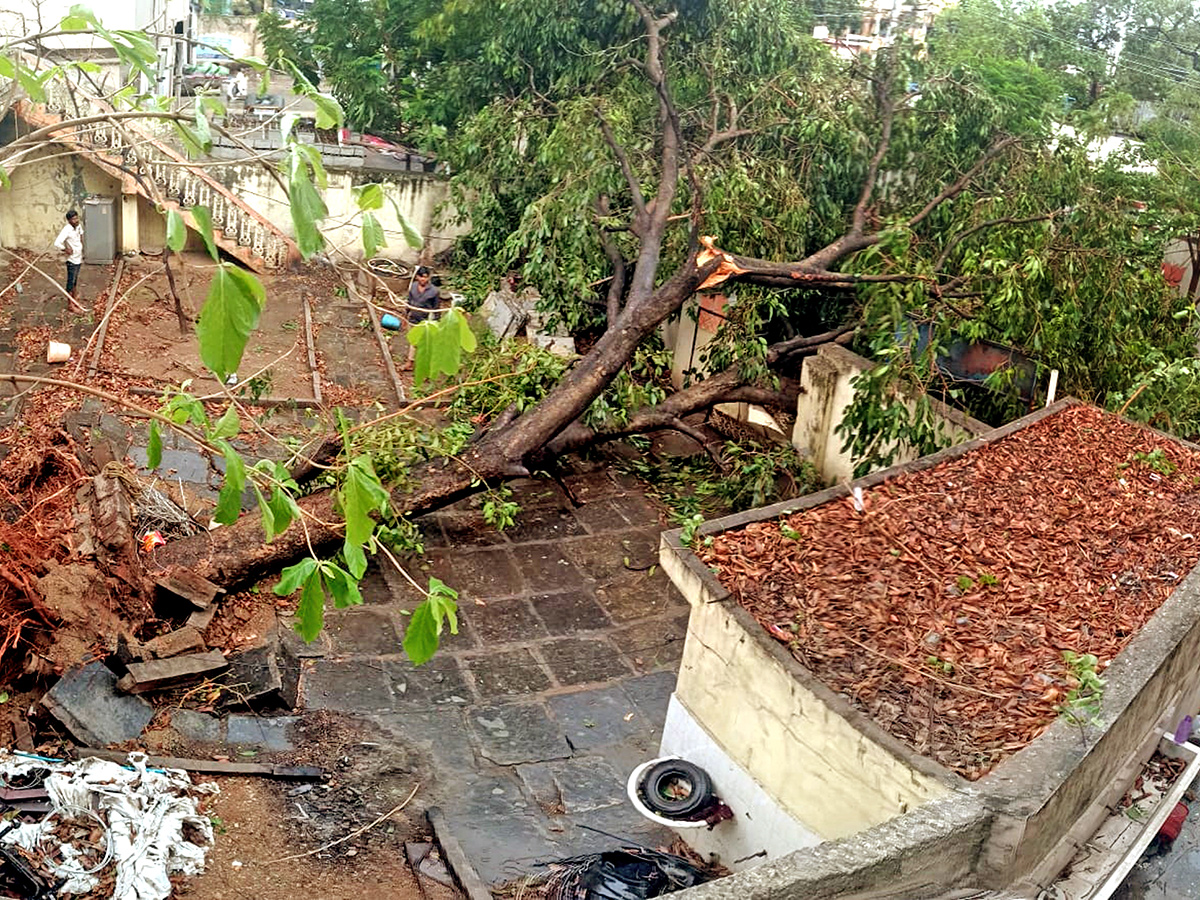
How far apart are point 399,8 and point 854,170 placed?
8.92m

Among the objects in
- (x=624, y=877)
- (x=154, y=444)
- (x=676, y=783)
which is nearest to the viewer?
(x=154, y=444)

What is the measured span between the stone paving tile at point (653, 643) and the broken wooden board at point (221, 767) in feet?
9.40

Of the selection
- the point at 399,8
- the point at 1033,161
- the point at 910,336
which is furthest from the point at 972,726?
the point at 399,8

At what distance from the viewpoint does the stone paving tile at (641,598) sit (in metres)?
9.95

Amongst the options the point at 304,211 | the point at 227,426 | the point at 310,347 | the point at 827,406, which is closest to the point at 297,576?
the point at 304,211

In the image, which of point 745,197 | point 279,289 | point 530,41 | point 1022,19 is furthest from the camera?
point 1022,19

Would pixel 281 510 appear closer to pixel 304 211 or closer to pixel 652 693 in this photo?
pixel 304 211

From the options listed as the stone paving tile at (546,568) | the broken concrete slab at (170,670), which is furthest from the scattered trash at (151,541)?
the stone paving tile at (546,568)

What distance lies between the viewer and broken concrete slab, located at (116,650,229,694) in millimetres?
7531

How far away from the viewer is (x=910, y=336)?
397 inches

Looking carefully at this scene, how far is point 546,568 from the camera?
34.2 feet

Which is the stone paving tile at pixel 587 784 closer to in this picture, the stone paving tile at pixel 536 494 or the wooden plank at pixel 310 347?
the stone paving tile at pixel 536 494

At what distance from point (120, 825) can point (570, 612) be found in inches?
177

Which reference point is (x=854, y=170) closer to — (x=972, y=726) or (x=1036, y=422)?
(x=1036, y=422)
